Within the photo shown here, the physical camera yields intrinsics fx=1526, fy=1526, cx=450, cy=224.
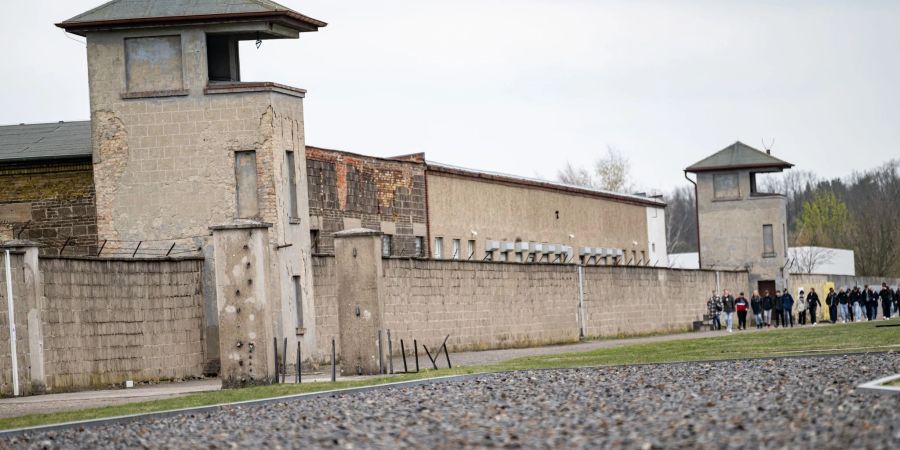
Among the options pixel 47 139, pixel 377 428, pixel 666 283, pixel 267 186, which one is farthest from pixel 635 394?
pixel 666 283

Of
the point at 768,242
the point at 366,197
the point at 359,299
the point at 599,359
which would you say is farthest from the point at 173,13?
the point at 768,242

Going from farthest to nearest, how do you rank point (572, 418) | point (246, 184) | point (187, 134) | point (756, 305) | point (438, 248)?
1. point (756, 305)
2. point (438, 248)
3. point (187, 134)
4. point (246, 184)
5. point (572, 418)

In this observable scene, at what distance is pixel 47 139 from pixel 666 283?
27.8m

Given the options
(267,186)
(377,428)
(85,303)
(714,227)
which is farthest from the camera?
(714,227)

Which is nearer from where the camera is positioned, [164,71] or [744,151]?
[164,71]

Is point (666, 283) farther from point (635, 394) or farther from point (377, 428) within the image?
point (377, 428)

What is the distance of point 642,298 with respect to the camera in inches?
2185

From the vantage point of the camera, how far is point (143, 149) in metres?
31.8

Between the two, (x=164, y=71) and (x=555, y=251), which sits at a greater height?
(x=164, y=71)

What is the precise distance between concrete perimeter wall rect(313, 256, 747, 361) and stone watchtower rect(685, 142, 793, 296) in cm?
820

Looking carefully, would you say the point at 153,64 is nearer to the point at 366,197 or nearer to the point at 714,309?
the point at 366,197

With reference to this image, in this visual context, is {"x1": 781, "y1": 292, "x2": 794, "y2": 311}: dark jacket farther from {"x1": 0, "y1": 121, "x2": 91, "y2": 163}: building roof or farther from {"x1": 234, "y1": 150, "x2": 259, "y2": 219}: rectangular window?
{"x1": 234, "y1": 150, "x2": 259, "y2": 219}: rectangular window

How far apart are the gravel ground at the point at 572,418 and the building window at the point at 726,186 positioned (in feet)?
158

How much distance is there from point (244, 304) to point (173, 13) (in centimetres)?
853
